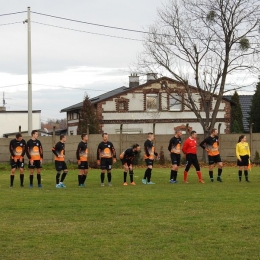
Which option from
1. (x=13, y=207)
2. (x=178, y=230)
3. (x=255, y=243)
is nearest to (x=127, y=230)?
(x=178, y=230)

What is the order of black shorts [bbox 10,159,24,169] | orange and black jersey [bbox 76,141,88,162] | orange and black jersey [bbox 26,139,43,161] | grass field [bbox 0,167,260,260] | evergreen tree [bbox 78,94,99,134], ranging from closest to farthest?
grass field [bbox 0,167,260,260] → orange and black jersey [bbox 26,139,43,161] → black shorts [bbox 10,159,24,169] → orange and black jersey [bbox 76,141,88,162] → evergreen tree [bbox 78,94,99,134]

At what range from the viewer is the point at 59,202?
17188 mm

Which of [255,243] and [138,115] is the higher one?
[138,115]

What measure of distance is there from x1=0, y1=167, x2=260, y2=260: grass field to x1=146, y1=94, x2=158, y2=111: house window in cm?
4076

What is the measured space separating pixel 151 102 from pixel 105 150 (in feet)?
125

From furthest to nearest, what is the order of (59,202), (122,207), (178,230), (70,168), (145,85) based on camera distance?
(145,85)
(70,168)
(59,202)
(122,207)
(178,230)

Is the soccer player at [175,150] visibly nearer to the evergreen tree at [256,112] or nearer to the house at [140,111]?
the evergreen tree at [256,112]

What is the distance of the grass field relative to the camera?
10117 millimetres

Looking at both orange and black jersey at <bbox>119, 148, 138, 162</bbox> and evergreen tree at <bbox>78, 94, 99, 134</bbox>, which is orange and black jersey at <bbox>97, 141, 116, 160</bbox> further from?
evergreen tree at <bbox>78, 94, 99, 134</bbox>

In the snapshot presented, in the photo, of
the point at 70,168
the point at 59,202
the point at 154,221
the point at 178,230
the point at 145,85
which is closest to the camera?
the point at 178,230

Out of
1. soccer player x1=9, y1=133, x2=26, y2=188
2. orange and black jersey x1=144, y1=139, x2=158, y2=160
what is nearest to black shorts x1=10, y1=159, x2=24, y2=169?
soccer player x1=9, y1=133, x2=26, y2=188

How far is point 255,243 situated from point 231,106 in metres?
52.7

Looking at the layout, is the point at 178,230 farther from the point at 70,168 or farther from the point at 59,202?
the point at 70,168

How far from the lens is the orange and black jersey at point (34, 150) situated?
22.8 metres
